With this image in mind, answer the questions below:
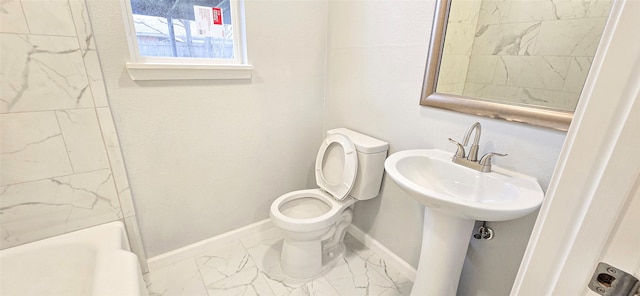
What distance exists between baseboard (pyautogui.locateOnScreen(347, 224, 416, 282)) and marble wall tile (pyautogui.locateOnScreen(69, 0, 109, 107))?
1677 millimetres

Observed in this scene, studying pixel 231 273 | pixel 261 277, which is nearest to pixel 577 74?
pixel 261 277

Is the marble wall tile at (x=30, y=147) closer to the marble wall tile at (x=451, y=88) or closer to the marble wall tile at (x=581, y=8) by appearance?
the marble wall tile at (x=451, y=88)

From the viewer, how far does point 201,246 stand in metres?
1.76

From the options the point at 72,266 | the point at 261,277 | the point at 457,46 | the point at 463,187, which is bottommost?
the point at 261,277

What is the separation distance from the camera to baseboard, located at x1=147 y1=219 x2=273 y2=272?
163cm

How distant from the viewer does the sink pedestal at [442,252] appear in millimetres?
1109

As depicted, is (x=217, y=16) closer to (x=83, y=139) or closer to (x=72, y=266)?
(x=83, y=139)

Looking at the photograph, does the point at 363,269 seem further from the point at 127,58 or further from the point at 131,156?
the point at 127,58

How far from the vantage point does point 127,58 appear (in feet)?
4.14

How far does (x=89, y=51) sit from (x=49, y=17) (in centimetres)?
16

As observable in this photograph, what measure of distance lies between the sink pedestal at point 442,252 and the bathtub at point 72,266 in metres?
1.18

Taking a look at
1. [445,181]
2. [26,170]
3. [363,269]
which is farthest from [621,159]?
[26,170]

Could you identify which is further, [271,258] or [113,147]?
[271,258]

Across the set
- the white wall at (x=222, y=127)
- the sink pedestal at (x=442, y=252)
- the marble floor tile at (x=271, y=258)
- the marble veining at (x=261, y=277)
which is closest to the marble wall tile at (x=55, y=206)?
the white wall at (x=222, y=127)
